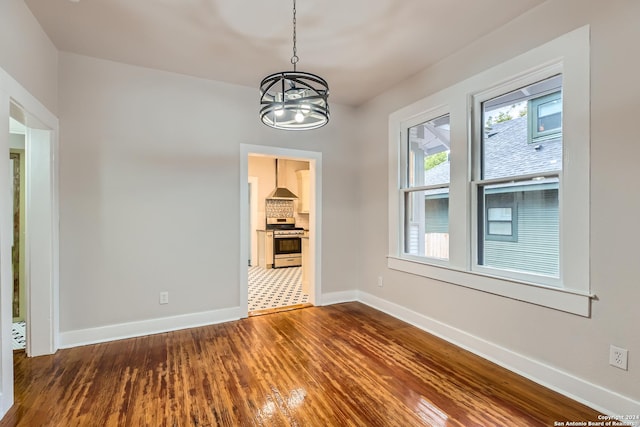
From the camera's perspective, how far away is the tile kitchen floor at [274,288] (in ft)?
15.0

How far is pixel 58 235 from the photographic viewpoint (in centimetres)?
301

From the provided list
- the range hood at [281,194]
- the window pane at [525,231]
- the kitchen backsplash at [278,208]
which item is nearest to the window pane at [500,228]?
the window pane at [525,231]

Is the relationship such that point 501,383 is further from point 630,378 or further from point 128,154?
point 128,154

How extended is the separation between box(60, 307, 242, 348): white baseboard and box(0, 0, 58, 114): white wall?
2.18 meters

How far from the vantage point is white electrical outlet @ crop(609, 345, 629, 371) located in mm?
1958

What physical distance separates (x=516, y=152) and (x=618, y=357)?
1.61m

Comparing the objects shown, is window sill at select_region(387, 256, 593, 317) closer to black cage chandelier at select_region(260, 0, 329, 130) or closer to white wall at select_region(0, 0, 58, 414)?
black cage chandelier at select_region(260, 0, 329, 130)

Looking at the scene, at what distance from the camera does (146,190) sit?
11.2 ft

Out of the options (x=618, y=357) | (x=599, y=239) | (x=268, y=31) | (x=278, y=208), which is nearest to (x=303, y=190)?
(x=278, y=208)

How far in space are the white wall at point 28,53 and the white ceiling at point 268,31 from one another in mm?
112

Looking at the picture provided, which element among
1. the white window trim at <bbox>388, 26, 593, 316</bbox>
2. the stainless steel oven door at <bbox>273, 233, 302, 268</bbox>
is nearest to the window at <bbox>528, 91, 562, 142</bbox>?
the white window trim at <bbox>388, 26, 593, 316</bbox>

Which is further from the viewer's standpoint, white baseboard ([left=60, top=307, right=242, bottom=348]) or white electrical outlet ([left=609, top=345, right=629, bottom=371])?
white baseboard ([left=60, top=307, right=242, bottom=348])

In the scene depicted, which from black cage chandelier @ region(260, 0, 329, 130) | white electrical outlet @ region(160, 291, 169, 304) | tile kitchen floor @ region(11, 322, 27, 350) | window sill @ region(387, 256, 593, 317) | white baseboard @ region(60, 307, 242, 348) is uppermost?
black cage chandelier @ region(260, 0, 329, 130)

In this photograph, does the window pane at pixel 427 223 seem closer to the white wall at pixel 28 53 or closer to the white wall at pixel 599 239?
the white wall at pixel 599 239
